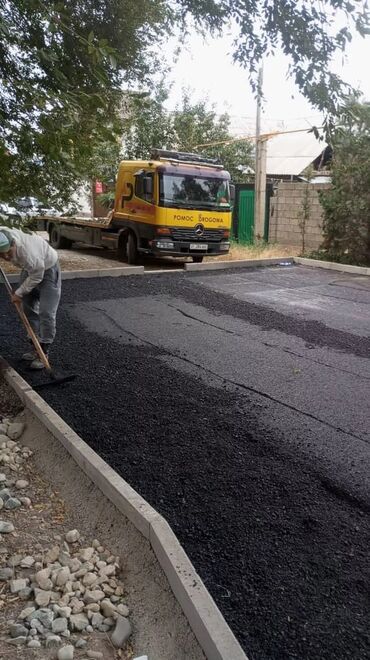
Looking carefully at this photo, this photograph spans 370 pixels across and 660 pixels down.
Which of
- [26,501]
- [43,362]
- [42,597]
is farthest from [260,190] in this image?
[42,597]

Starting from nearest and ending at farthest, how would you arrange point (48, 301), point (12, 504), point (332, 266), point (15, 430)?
point (12, 504) → point (15, 430) → point (48, 301) → point (332, 266)

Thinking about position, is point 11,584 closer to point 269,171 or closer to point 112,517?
point 112,517

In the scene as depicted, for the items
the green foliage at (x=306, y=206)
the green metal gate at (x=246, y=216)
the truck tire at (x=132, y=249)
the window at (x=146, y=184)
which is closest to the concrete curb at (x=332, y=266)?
the green foliage at (x=306, y=206)

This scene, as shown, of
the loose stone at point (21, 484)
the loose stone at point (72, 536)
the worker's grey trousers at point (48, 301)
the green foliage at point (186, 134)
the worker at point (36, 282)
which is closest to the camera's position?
the loose stone at point (72, 536)

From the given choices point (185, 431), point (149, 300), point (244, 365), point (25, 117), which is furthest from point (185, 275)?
point (25, 117)

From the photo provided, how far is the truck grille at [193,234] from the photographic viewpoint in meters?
12.7

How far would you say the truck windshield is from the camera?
41.0 feet

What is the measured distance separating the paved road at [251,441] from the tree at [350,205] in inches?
216

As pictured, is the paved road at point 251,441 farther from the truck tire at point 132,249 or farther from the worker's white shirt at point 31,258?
the truck tire at point 132,249

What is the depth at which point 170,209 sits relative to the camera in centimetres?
1250

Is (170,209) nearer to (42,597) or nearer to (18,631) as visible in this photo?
(42,597)

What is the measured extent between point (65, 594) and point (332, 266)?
12.1m

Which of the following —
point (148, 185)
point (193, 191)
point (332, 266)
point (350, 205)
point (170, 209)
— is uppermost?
point (148, 185)

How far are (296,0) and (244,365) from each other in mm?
3431
